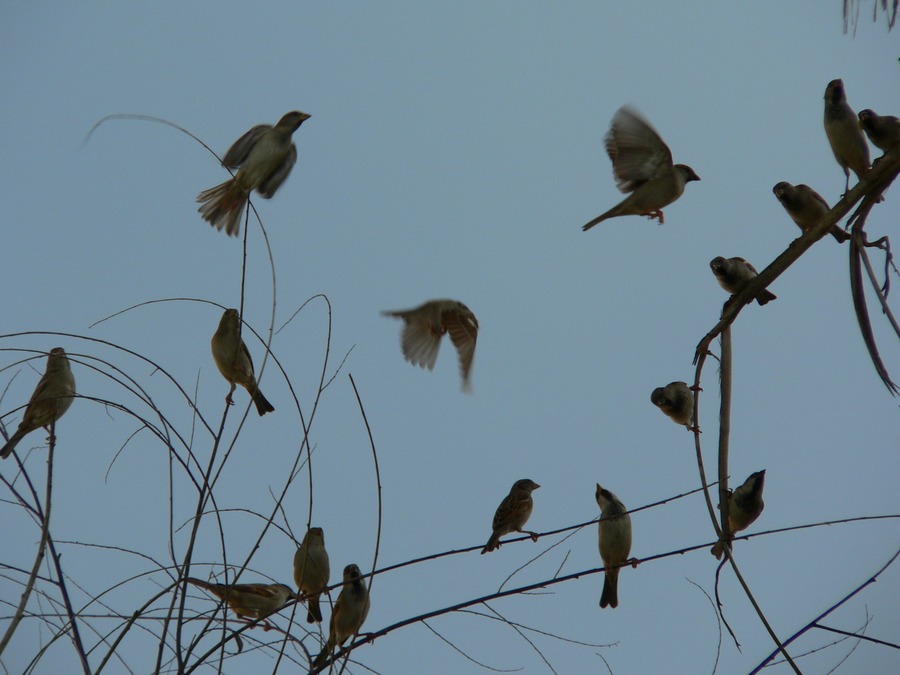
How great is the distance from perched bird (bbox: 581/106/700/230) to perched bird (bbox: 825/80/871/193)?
2.55 feet

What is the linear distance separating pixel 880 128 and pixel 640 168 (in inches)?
61.0

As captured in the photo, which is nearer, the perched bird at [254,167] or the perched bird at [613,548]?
the perched bird at [613,548]

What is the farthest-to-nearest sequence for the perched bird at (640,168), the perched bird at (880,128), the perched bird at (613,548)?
the perched bird at (640,168)
the perched bird at (613,548)
the perched bird at (880,128)

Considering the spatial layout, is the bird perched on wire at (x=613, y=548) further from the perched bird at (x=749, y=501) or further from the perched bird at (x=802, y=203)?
the perched bird at (x=802, y=203)

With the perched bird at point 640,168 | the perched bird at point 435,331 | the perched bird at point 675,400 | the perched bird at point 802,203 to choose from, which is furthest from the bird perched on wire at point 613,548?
the perched bird at point 802,203

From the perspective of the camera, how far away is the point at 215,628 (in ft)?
6.89

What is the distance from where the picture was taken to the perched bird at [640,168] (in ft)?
15.3

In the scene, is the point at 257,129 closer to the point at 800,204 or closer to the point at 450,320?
the point at 450,320

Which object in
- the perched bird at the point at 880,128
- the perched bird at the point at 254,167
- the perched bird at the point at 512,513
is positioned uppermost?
the perched bird at the point at 254,167

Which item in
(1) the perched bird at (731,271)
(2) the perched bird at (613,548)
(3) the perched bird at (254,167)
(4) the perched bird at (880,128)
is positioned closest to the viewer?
(4) the perched bird at (880,128)

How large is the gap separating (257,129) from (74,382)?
1.86 metres

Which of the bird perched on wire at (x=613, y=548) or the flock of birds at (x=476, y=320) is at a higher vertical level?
the flock of birds at (x=476, y=320)

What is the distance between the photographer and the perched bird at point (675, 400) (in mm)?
5137

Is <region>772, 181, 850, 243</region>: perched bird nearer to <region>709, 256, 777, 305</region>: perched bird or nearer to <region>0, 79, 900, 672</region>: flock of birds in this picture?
<region>0, 79, 900, 672</region>: flock of birds
